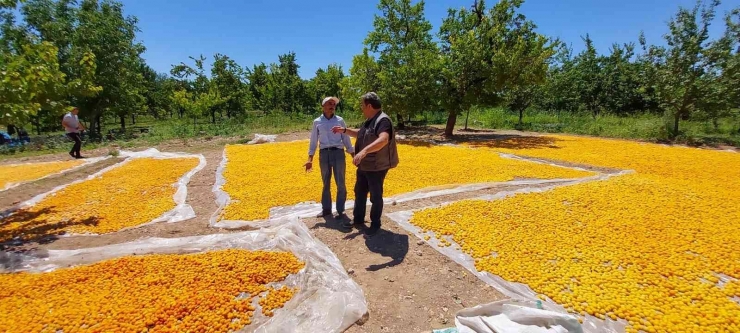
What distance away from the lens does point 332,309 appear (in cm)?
279

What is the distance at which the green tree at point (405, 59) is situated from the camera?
15.9 m

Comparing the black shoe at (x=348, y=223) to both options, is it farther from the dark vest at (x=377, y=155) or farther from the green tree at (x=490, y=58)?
the green tree at (x=490, y=58)

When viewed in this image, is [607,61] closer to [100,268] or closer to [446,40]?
[446,40]

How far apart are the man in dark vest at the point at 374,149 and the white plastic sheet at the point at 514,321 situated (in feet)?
6.77

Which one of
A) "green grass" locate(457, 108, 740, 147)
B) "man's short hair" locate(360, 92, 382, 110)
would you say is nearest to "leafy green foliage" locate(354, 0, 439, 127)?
"green grass" locate(457, 108, 740, 147)

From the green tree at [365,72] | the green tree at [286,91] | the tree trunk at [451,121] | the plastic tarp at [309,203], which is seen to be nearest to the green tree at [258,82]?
the green tree at [286,91]

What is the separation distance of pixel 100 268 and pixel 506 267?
456cm

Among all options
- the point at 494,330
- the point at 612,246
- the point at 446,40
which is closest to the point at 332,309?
the point at 494,330

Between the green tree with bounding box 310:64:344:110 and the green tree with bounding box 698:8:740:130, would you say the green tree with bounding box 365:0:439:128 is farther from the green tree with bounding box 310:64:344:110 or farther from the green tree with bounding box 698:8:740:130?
the green tree with bounding box 310:64:344:110

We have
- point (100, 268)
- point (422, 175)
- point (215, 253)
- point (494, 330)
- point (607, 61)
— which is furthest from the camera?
point (607, 61)

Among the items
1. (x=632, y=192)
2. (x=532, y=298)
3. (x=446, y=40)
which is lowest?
(x=532, y=298)

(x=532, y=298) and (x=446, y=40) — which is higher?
(x=446, y=40)

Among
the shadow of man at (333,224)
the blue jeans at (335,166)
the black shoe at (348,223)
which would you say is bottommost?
the shadow of man at (333,224)

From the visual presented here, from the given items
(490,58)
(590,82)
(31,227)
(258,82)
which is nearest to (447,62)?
(490,58)
